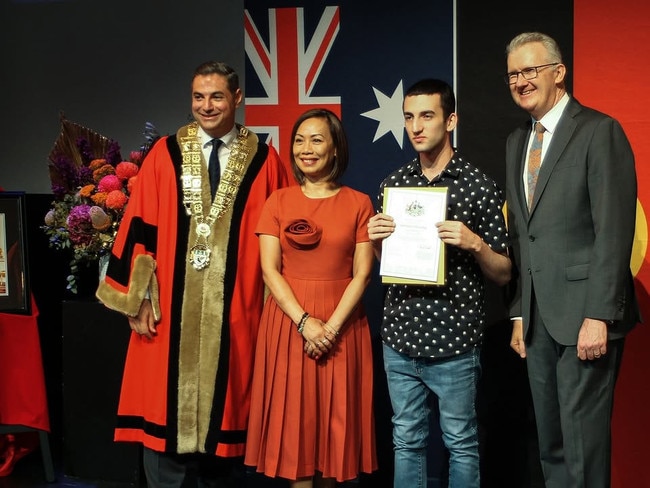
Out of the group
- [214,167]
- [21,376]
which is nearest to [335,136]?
[214,167]

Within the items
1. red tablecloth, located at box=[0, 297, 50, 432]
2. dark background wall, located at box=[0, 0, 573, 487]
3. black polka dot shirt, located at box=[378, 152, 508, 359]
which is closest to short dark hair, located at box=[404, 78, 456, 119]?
black polka dot shirt, located at box=[378, 152, 508, 359]

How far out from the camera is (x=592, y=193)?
2561 millimetres

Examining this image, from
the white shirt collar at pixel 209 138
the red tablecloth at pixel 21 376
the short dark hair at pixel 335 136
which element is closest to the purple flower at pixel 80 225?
the red tablecloth at pixel 21 376

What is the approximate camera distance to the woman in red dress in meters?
2.85

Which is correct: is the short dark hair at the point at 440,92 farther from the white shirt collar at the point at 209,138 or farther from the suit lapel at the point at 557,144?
the white shirt collar at the point at 209,138

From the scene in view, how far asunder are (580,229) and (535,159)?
0.31 meters

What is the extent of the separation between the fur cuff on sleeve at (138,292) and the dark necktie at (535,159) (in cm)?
146

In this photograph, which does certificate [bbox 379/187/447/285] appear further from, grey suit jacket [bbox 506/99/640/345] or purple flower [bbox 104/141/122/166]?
purple flower [bbox 104/141/122/166]

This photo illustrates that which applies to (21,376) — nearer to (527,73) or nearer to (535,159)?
(535,159)

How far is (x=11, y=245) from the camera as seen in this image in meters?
3.71

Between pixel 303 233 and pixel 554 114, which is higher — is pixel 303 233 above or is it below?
below

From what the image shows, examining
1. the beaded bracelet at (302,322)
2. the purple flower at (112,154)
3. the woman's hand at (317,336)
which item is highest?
the purple flower at (112,154)

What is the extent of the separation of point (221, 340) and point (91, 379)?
0.90 m

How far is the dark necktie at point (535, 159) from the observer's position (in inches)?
108
